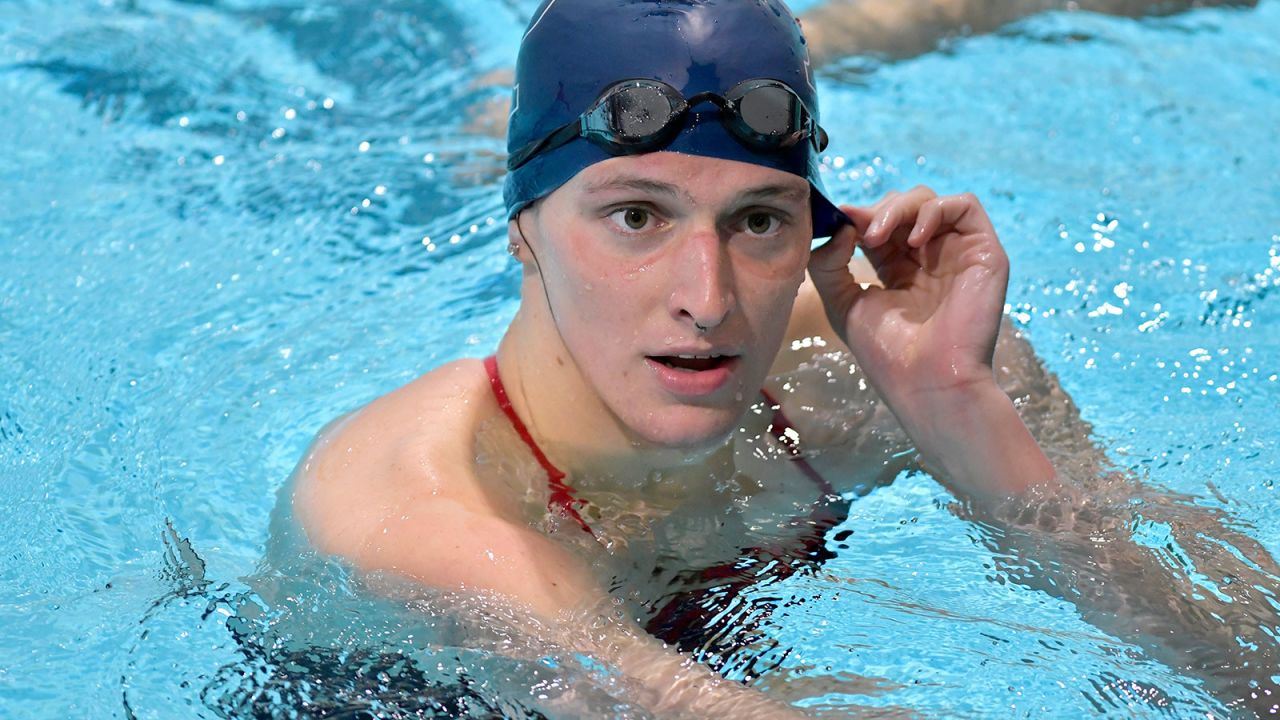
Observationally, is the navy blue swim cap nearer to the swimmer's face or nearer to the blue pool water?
the swimmer's face

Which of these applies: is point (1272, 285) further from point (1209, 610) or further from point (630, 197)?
point (630, 197)

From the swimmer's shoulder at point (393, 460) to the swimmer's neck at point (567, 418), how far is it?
94 mm

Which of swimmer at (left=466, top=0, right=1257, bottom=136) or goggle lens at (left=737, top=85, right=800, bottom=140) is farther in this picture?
swimmer at (left=466, top=0, right=1257, bottom=136)

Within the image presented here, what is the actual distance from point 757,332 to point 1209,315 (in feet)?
8.20

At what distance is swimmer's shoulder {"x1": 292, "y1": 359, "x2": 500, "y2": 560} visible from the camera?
2678mm

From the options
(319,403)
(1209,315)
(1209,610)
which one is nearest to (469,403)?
(319,403)

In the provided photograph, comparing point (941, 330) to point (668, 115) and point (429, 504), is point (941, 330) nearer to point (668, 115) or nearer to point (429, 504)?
point (668, 115)

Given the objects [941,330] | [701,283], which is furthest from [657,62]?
[941,330]

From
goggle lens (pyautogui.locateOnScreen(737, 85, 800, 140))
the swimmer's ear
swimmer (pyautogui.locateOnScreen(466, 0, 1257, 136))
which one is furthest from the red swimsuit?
swimmer (pyautogui.locateOnScreen(466, 0, 1257, 136))

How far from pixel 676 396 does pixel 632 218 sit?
36 cm

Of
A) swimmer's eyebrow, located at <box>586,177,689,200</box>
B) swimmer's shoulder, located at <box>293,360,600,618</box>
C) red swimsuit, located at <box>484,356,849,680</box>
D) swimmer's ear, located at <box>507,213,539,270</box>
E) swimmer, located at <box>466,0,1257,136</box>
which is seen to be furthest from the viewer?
swimmer, located at <box>466,0,1257,136</box>

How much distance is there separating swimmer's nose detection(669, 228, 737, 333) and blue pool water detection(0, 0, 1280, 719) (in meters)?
0.70

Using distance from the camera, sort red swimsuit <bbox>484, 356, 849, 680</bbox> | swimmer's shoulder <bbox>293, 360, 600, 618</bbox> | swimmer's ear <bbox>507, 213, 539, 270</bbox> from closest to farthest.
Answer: swimmer's shoulder <bbox>293, 360, 600, 618</bbox>
red swimsuit <bbox>484, 356, 849, 680</bbox>
swimmer's ear <bbox>507, 213, 539, 270</bbox>

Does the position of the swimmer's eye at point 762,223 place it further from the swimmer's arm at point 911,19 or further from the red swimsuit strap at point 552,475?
the swimmer's arm at point 911,19
